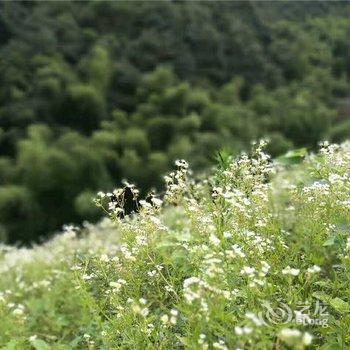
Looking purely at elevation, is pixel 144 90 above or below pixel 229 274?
below

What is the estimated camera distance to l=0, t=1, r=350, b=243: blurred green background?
17.5 meters

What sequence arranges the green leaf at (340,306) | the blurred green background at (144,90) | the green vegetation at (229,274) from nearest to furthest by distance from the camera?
the green vegetation at (229,274) → the green leaf at (340,306) → the blurred green background at (144,90)

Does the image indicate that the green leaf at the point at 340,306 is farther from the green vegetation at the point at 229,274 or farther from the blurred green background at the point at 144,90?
the blurred green background at the point at 144,90

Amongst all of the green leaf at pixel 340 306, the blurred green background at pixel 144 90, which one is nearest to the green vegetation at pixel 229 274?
the green leaf at pixel 340 306

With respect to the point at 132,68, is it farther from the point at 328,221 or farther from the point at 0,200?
the point at 328,221

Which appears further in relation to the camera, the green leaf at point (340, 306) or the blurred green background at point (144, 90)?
the blurred green background at point (144, 90)

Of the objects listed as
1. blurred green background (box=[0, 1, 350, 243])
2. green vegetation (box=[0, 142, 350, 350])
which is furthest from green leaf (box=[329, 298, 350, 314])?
blurred green background (box=[0, 1, 350, 243])

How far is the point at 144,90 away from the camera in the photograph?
21.1m

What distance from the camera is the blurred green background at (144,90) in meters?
17.5

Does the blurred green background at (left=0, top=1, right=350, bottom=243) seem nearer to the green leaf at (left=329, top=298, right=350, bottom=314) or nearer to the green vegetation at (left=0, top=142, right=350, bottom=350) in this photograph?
the green vegetation at (left=0, top=142, right=350, bottom=350)

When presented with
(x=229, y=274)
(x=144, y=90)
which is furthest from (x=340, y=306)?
(x=144, y=90)

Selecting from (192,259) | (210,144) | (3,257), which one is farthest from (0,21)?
(192,259)

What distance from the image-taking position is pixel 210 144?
1864 cm

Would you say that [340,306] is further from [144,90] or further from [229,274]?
[144,90]
